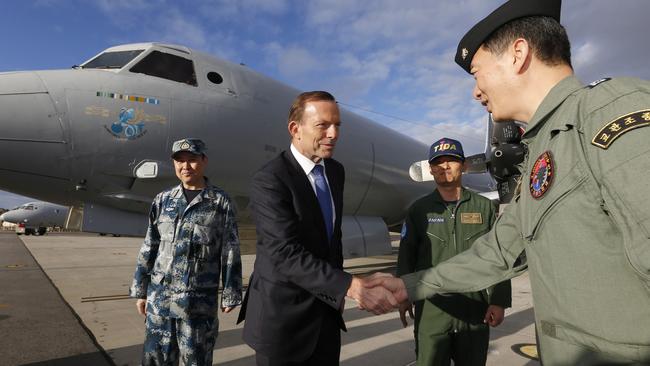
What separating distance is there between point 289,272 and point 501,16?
1.32m

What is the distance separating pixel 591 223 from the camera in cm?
94

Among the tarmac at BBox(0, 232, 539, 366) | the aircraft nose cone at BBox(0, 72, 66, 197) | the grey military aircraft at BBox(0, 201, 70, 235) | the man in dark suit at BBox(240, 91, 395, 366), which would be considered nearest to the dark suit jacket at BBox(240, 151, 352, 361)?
the man in dark suit at BBox(240, 91, 395, 366)

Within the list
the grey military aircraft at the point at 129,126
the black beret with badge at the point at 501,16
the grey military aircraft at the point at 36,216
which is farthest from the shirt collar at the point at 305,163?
the grey military aircraft at the point at 36,216

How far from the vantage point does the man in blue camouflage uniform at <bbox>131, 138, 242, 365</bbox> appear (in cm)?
259

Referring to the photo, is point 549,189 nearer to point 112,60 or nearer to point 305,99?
point 305,99

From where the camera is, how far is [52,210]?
34.0 metres

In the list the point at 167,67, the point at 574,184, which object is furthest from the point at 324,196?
the point at 167,67

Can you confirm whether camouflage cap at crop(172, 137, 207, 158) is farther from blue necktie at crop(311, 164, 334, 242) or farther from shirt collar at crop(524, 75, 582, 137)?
shirt collar at crop(524, 75, 582, 137)

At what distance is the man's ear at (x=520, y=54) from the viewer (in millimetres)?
1225

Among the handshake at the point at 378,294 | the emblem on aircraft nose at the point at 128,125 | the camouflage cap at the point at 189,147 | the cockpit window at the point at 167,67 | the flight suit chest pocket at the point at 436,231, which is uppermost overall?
the cockpit window at the point at 167,67

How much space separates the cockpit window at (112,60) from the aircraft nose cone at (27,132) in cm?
96

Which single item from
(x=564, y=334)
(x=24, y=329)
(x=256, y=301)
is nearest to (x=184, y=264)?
(x=256, y=301)

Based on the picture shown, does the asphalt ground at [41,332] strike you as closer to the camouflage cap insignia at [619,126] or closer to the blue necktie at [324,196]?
the blue necktie at [324,196]

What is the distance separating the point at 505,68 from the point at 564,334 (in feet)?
2.78
